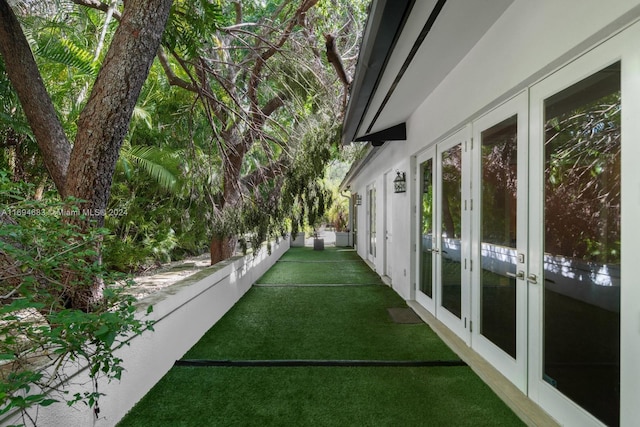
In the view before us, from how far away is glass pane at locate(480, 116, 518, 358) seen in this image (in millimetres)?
2926

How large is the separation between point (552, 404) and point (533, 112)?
2046mm

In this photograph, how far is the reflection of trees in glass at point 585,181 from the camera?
1.95 metres

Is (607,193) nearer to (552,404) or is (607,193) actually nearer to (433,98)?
(552,404)

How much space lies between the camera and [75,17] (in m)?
5.59

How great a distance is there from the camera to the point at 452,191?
4223 millimetres

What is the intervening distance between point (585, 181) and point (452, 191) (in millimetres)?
2052

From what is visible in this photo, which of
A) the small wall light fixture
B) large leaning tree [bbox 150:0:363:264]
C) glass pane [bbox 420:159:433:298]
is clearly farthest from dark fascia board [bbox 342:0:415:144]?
the small wall light fixture

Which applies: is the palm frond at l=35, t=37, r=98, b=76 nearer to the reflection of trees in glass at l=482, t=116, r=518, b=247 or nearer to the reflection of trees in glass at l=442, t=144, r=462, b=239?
the reflection of trees in glass at l=442, t=144, r=462, b=239

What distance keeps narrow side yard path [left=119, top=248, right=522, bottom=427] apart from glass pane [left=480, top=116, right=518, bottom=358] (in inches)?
20.1

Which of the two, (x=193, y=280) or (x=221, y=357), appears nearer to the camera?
(x=221, y=357)

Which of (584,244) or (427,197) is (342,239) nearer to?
(427,197)

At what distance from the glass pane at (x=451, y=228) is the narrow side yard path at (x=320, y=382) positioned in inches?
21.2

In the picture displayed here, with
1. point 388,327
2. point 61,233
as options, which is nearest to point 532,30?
point 61,233

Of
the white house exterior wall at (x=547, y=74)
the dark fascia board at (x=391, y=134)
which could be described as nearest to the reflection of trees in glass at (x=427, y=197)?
the white house exterior wall at (x=547, y=74)
